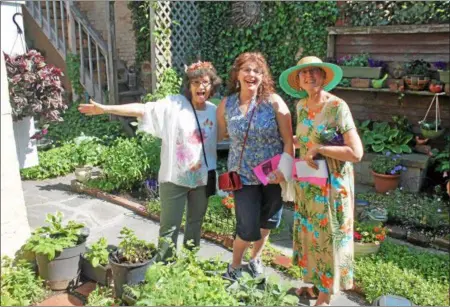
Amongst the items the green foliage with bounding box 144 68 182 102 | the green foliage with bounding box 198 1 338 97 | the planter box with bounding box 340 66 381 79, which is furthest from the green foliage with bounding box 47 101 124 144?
the planter box with bounding box 340 66 381 79

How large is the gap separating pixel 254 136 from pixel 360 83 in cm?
410

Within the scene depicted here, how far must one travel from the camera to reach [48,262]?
2.88m

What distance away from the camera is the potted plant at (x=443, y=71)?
17.9ft

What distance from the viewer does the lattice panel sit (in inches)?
271

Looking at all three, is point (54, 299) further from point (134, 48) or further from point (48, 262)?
point (134, 48)

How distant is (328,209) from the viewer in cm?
261

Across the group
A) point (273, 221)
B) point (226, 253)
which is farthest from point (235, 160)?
point (226, 253)

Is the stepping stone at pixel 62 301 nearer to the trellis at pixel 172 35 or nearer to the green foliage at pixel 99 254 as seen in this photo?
the green foliage at pixel 99 254

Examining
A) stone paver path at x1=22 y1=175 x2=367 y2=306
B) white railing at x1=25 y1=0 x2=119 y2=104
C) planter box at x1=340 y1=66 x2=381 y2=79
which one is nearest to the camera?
stone paver path at x1=22 y1=175 x2=367 y2=306

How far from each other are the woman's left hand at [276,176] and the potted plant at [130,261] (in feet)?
3.34

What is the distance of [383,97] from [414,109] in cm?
50

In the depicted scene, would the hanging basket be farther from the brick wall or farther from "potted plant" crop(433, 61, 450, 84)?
the brick wall

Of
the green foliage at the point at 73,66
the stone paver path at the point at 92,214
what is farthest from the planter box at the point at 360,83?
the green foliage at the point at 73,66

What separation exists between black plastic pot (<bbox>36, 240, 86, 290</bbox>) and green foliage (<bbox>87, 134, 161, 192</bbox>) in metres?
2.41
